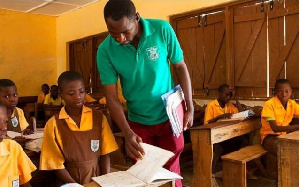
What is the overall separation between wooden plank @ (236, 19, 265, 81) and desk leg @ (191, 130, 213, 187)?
1968 millimetres

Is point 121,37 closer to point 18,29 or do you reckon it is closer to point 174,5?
point 174,5

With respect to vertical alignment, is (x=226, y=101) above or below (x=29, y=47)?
below

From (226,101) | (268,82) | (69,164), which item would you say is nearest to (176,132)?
(69,164)

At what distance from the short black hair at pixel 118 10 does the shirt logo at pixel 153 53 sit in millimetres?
226

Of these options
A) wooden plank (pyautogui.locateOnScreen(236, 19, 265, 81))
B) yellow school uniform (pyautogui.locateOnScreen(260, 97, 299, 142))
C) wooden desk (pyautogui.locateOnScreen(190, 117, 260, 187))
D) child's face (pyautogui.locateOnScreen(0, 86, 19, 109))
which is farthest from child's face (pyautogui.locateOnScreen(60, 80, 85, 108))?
wooden plank (pyautogui.locateOnScreen(236, 19, 265, 81))

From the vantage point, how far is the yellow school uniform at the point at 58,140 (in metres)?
1.85

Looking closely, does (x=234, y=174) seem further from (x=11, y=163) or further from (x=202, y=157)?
(x=11, y=163)

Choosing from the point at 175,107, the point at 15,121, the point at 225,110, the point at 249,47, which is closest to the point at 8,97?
the point at 15,121

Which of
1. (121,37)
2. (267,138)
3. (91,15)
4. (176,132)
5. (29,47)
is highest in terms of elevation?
(91,15)

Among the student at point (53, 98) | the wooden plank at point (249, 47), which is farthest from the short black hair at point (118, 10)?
the student at point (53, 98)

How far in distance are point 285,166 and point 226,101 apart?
3.10 metres

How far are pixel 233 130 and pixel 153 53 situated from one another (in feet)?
7.42

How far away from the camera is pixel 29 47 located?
8.73m

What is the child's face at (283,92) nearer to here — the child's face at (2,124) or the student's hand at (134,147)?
the student's hand at (134,147)
